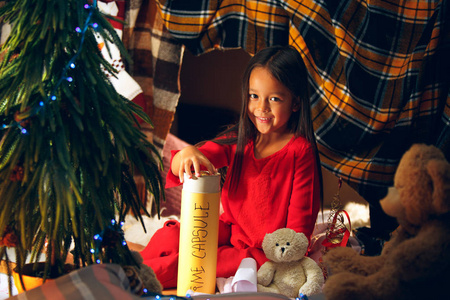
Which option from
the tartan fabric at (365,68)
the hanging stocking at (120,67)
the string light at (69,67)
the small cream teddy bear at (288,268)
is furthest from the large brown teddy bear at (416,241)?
the hanging stocking at (120,67)

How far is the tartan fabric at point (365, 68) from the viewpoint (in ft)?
3.71

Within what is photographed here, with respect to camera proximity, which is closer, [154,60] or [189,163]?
[189,163]

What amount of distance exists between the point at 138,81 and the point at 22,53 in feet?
3.17

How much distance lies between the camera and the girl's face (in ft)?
3.57

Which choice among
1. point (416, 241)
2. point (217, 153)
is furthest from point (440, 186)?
point (217, 153)

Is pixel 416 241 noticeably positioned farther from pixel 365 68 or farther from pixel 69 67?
pixel 365 68

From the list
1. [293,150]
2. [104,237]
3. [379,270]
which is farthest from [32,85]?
[293,150]

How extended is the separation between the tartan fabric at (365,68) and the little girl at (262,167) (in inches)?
5.8

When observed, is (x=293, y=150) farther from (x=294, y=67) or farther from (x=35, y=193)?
(x=35, y=193)

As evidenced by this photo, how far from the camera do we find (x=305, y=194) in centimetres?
112

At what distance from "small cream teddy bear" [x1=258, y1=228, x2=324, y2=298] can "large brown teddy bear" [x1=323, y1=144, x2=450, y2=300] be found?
0.37 metres

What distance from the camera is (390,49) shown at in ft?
3.85

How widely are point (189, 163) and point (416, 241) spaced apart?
1.81 ft

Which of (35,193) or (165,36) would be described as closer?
(35,193)
